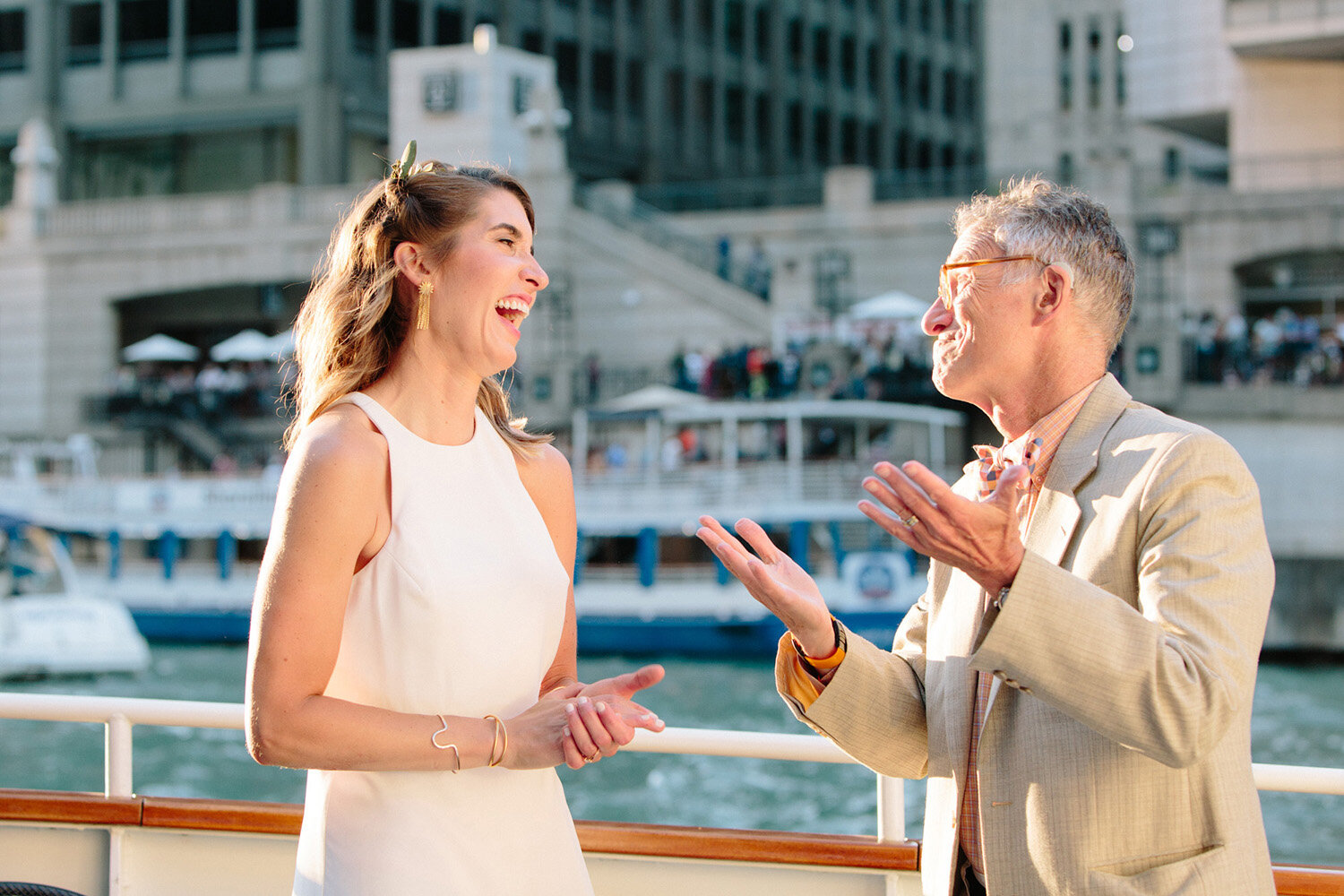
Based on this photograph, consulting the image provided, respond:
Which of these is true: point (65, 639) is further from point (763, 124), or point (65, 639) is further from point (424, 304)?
point (763, 124)

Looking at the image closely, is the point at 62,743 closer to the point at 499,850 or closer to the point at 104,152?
the point at 499,850

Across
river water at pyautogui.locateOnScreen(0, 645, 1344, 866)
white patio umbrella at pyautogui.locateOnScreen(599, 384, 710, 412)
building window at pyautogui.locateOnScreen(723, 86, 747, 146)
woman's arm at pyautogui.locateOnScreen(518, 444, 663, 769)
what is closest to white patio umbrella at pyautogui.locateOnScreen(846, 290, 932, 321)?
white patio umbrella at pyautogui.locateOnScreen(599, 384, 710, 412)

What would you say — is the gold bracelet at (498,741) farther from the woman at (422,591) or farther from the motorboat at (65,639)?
the motorboat at (65,639)

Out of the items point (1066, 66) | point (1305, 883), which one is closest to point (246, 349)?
point (1305, 883)

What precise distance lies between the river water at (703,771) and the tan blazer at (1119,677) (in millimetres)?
10917

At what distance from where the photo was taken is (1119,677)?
1.88m

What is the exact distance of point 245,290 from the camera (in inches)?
1404

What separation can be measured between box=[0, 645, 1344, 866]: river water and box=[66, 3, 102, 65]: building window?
25.9 m

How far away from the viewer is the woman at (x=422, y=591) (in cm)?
214

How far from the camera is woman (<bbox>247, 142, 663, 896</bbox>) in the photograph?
2.14m

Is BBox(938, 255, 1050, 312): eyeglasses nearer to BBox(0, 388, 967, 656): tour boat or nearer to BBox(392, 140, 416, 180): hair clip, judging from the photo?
BBox(392, 140, 416, 180): hair clip

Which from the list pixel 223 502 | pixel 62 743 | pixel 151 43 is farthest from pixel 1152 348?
pixel 151 43

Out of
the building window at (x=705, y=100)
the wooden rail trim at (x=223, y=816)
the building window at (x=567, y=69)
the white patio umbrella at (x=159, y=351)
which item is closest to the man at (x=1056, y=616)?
the wooden rail trim at (x=223, y=816)

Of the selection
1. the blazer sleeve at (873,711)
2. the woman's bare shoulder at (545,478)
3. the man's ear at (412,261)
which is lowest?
the blazer sleeve at (873,711)
